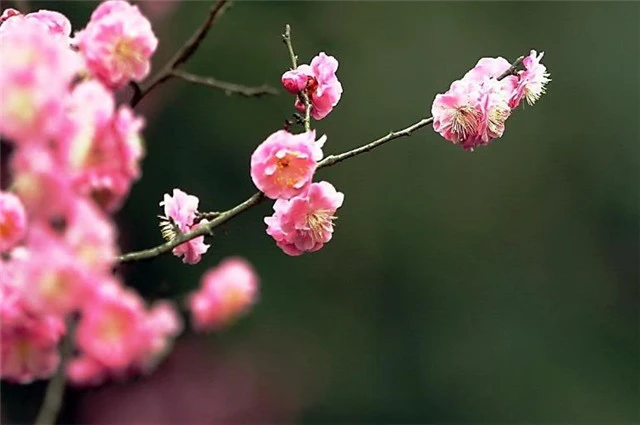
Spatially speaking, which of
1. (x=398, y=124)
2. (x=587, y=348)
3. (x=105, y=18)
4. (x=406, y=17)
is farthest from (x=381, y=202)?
(x=105, y=18)

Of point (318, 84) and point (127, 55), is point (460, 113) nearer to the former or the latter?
point (318, 84)

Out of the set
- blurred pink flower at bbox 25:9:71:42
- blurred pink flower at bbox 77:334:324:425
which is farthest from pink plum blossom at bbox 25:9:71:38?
blurred pink flower at bbox 77:334:324:425

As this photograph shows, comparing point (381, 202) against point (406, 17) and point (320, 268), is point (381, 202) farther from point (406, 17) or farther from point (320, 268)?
point (406, 17)

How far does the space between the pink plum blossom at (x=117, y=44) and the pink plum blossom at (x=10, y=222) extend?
0.07 m

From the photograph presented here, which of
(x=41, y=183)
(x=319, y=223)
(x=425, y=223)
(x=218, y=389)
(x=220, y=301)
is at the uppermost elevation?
(x=41, y=183)

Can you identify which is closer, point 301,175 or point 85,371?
point 85,371

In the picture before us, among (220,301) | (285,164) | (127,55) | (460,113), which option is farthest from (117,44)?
(220,301)

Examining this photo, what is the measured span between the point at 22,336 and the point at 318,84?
272 millimetres

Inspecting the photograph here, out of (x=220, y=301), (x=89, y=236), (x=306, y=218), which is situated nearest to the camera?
(x=89, y=236)

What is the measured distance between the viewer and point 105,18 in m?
0.45

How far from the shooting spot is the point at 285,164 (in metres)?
0.49

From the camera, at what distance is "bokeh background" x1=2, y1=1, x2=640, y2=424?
2045 mm

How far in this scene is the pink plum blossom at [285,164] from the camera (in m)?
0.49

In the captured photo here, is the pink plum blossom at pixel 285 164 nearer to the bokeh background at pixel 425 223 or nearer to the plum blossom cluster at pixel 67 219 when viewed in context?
the plum blossom cluster at pixel 67 219
